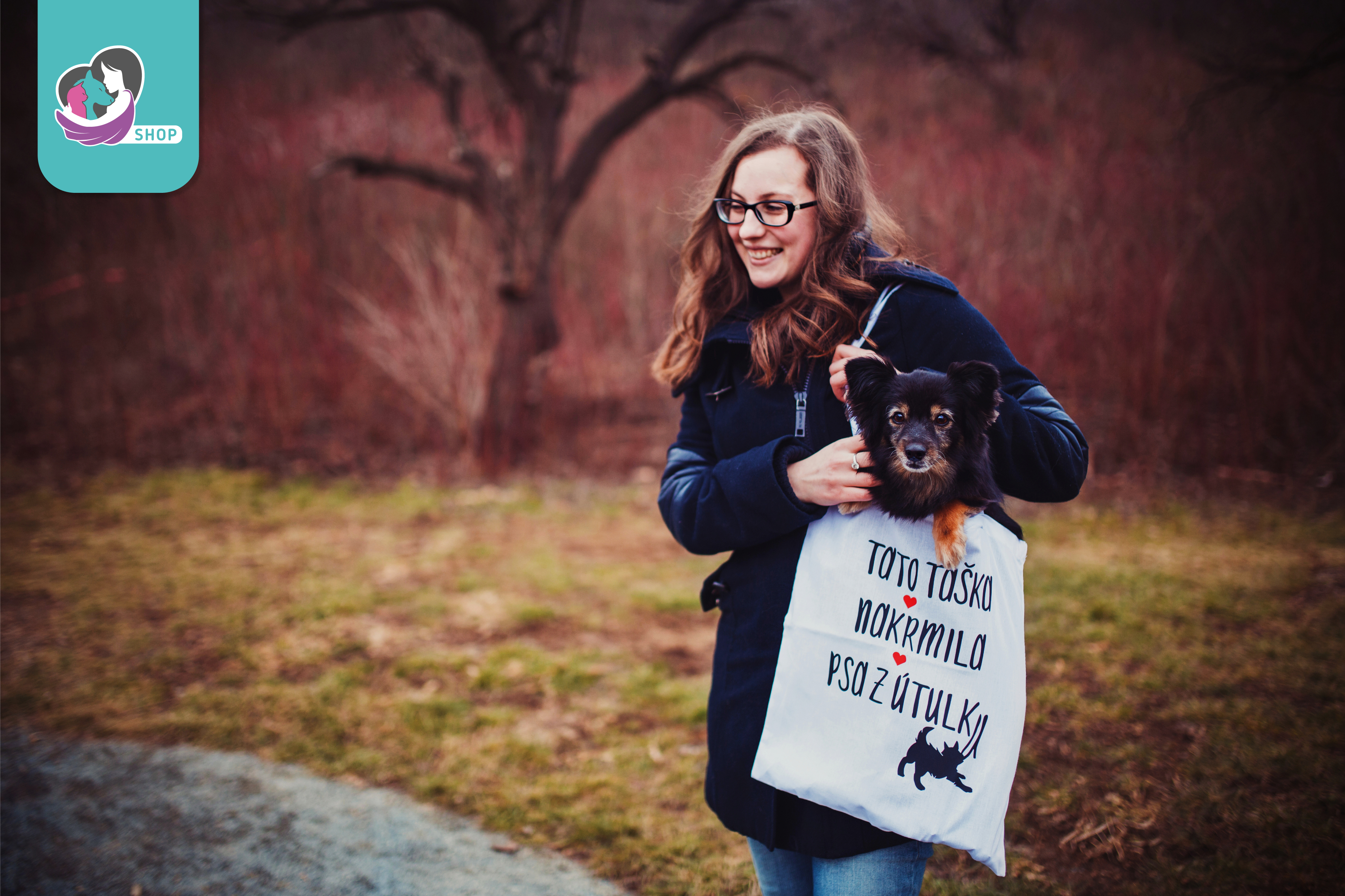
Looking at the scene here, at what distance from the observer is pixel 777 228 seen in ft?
5.22

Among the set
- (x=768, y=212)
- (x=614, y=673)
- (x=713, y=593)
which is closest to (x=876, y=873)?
(x=713, y=593)

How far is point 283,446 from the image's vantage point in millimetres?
9133

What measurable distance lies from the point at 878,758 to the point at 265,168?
13542mm

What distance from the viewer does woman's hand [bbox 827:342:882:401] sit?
1443 millimetres

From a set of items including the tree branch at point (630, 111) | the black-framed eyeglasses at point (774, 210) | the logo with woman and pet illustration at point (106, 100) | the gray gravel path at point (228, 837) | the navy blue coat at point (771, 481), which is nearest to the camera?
the navy blue coat at point (771, 481)

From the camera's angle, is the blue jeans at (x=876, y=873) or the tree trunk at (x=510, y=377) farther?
the tree trunk at (x=510, y=377)

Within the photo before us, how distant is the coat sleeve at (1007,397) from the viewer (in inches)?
55.7

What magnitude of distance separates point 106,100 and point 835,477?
341 cm

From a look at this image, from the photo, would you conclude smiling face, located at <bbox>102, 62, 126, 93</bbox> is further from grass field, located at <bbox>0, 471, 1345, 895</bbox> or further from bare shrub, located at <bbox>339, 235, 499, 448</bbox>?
bare shrub, located at <bbox>339, 235, 499, 448</bbox>

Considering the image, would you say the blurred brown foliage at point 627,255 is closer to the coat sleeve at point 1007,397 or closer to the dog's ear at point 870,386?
the coat sleeve at point 1007,397

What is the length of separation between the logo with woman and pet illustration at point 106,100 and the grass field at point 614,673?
275cm

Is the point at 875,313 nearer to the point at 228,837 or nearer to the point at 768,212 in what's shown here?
the point at 768,212

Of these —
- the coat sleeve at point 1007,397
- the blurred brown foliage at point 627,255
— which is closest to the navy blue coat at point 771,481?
the coat sleeve at point 1007,397

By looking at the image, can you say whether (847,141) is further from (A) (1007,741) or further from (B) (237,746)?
(B) (237,746)
